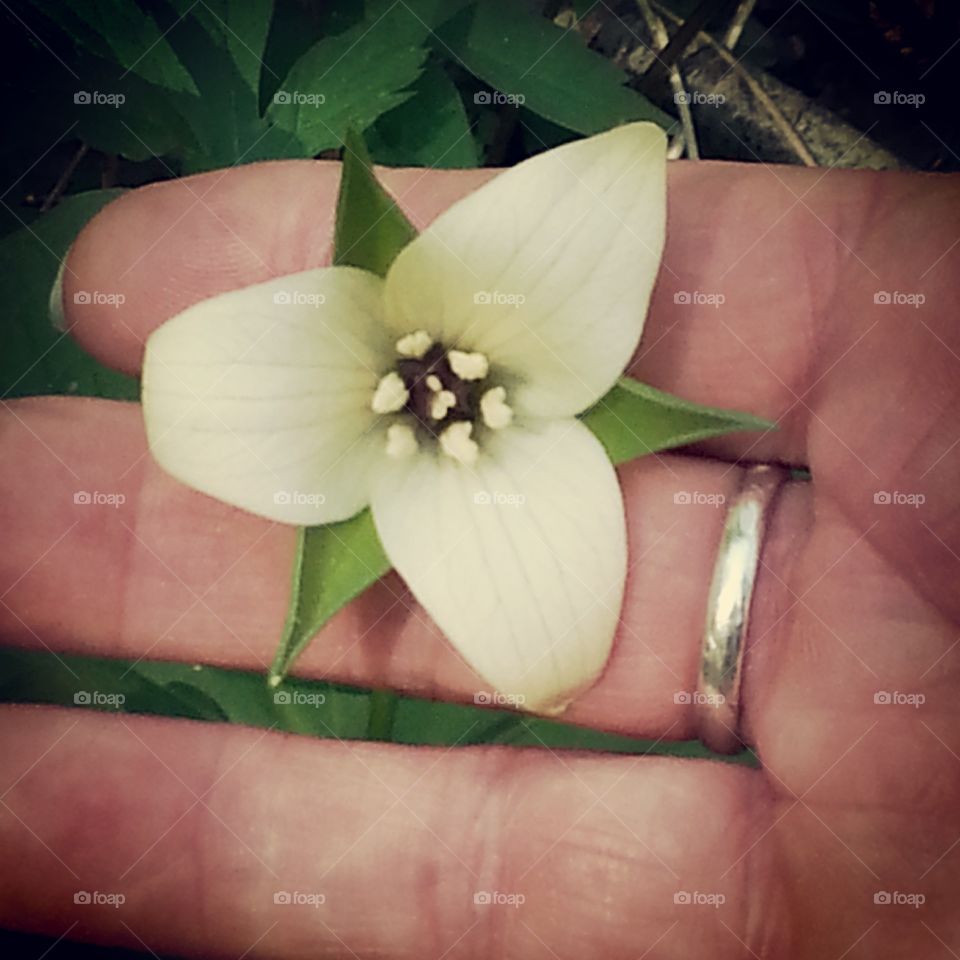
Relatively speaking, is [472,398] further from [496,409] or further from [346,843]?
[346,843]

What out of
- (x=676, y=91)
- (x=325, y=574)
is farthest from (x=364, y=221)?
(x=676, y=91)

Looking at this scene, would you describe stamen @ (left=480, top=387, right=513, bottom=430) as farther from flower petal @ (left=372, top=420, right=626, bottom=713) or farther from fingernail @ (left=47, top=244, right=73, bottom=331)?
fingernail @ (left=47, top=244, right=73, bottom=331)

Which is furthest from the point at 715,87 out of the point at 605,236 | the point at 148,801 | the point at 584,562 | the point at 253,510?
the point at 148,801

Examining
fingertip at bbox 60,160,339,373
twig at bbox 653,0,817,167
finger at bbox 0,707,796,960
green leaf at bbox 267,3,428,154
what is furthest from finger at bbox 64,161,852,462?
finger at bbox 0,707,796,960

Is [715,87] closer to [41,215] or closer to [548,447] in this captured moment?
[548,447]

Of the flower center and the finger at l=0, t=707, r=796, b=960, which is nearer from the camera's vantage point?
the flower center

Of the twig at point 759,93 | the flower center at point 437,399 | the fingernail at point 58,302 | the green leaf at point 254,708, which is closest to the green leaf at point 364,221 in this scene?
the flower center at point 437,399
